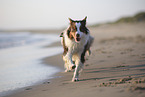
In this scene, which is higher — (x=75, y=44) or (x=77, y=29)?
(x=77, y=29)

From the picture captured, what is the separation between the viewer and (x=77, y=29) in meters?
5.20

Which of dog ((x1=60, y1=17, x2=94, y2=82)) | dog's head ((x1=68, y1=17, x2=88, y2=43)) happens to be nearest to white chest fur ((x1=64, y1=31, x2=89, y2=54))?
dog ((x1=60, y1=17, x2=94, y2=82))

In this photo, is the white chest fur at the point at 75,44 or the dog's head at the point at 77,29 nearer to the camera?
the dog's head at the point at 77,29

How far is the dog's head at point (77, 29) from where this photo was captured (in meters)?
5.19

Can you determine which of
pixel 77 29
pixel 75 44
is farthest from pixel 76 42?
pixel 77 29

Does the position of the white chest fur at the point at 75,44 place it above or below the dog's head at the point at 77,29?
below

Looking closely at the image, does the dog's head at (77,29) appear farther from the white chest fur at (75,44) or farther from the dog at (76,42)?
the white chest fur at (75,44)

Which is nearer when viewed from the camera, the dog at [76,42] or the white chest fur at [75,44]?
the dog at [76,42]

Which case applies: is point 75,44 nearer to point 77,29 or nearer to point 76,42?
point 76,42

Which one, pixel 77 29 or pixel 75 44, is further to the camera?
pixel 75 44

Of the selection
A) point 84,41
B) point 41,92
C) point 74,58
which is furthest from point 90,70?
point 41,92

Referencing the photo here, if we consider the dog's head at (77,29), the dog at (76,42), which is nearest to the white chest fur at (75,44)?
the dog at (76,42)

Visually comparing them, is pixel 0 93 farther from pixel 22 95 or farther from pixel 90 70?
pixel 90 70

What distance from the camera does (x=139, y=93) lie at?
331 cm
